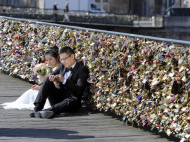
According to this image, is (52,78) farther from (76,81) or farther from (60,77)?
(76,81)

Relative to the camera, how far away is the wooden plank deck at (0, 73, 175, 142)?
21.7ft

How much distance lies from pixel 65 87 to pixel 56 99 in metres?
Result: 0.21

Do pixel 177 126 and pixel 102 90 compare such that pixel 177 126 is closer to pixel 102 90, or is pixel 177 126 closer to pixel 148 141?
pixel 148 141

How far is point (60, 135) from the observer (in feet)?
22.2

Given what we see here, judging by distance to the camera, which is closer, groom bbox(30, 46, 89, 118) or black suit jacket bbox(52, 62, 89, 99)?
groom bbox(30, 46, 89, 118)

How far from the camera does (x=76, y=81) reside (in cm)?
842

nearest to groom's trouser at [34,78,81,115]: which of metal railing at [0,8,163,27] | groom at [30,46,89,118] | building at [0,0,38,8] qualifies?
groom at [30,46,89,118]

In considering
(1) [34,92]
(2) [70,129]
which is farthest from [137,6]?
(2) [70,129]

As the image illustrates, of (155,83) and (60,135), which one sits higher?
(155,83)

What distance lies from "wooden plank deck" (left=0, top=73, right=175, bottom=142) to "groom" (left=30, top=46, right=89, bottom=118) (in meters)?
0.14

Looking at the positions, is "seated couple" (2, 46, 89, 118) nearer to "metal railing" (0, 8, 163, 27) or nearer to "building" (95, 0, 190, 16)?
"metal railing" (0, 8, 163, 27)

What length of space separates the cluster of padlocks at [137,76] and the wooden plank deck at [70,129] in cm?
16

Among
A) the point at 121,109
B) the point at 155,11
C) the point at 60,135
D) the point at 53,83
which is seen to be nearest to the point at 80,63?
the point at 53,83

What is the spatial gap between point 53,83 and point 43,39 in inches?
96.2
